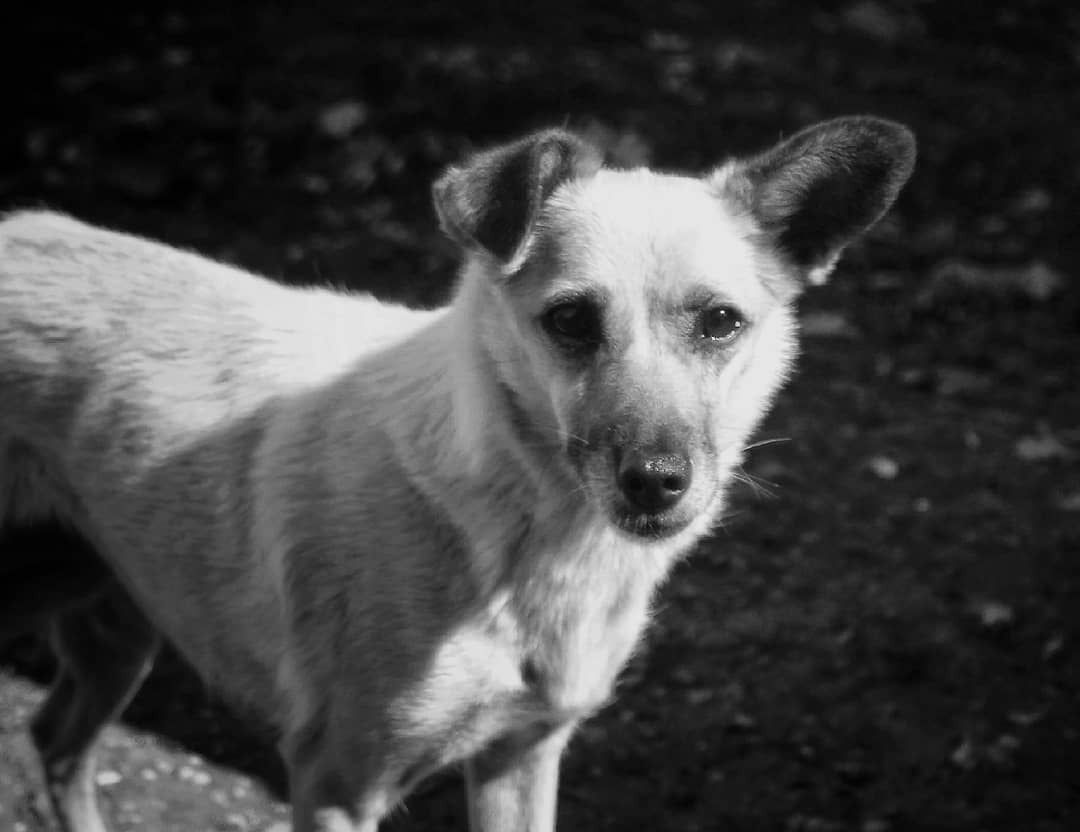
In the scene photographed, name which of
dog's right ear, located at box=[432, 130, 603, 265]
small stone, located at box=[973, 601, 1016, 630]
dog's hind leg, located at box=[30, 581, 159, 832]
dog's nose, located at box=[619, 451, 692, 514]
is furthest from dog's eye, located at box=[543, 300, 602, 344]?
small stone, located at box=[973, 601, 1016, 630]

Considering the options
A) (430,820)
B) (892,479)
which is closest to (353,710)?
(430,820)

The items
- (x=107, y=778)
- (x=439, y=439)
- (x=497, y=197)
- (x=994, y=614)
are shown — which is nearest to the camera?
(x=497, y=197)

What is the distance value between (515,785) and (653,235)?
1.37 metres

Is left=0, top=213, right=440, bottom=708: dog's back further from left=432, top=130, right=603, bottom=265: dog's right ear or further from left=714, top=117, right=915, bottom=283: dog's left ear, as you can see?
left=714, top=117, right=915, bottom=283: dog's left ear

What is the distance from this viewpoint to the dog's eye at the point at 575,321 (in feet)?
9.25

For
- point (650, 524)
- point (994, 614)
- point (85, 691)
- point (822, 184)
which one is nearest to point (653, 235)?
point (822, 184)

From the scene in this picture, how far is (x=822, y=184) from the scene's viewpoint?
303 cm

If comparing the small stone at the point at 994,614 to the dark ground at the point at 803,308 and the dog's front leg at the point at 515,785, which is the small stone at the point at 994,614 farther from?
the dog's front leg at the point at 515,785

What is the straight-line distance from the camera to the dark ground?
4207 millimetres

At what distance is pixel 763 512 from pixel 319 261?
273cm

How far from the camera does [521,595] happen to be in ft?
9.74

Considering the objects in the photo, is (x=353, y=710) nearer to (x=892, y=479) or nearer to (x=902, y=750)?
(x=902, y=750)

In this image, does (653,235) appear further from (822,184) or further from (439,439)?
(439,439)

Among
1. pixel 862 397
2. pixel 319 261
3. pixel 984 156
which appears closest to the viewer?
pixel 862 397
